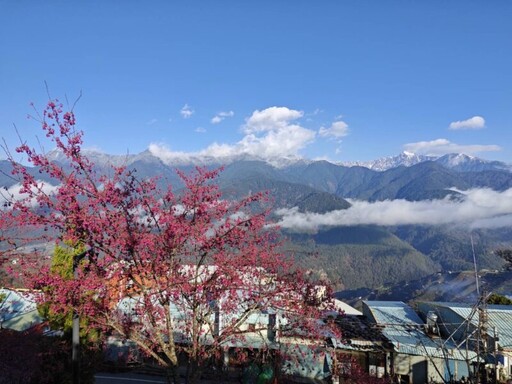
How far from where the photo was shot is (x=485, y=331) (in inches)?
699

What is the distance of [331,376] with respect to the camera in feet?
64.1

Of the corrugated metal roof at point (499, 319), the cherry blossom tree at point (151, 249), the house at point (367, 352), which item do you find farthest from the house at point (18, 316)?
the corrugated metal roof at point (499, 319)

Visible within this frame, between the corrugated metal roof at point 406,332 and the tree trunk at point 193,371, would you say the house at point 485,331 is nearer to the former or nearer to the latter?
the corrugated metal roof at point 406,332

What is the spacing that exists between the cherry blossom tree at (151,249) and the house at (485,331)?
1211 centimetres

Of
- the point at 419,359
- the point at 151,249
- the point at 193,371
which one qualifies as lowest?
the point at 419,359

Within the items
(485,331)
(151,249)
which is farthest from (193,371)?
(485,331)

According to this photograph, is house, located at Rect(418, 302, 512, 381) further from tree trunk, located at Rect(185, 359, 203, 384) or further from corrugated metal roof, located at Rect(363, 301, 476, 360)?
tree trunk, located at Rect(185, 359, 203, 384)

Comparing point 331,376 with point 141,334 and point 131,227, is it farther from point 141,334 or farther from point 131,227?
point 131,227

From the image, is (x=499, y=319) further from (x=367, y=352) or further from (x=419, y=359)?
(x=367, y=352)

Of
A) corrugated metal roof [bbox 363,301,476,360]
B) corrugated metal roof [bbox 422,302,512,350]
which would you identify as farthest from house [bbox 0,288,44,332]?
corrugated metal roof [bbox 422,302,512,350]

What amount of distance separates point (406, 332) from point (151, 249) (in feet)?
68.6

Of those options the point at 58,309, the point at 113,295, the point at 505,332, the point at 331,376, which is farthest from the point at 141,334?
the point at 505,332

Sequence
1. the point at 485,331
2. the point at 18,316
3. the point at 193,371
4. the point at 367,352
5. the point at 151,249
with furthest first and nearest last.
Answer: the point at 18,316
the point at 367,352
the point at 485,331
the point at 193,371
the point at 151,249

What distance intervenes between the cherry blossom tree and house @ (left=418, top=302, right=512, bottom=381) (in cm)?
1211
